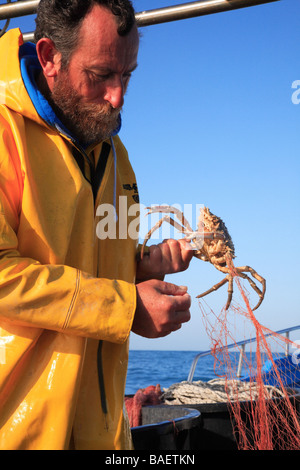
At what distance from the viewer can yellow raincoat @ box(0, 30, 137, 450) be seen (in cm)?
147

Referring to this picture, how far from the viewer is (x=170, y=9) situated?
2.33 m

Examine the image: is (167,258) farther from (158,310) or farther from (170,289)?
(158,310)

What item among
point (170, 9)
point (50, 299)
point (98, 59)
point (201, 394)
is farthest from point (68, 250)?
point (201, 394)

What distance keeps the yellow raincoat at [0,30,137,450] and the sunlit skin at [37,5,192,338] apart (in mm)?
90

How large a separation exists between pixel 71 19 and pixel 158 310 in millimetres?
1052

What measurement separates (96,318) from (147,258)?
550 millimetres

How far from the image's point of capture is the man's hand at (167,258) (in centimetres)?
198

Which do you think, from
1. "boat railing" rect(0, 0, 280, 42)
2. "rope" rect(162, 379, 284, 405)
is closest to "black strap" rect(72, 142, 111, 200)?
"boat railing" rect(0, 0, 280, 42)

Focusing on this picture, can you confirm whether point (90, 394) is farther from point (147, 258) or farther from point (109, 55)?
point (109, 55)

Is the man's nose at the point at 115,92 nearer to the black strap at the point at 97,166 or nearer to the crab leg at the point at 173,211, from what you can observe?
the black strap at the point at 97,166

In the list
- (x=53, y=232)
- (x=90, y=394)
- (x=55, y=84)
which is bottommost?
(x=90, y=394)

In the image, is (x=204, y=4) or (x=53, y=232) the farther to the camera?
(x=204, y=4)

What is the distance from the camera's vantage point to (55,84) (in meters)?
1.80
